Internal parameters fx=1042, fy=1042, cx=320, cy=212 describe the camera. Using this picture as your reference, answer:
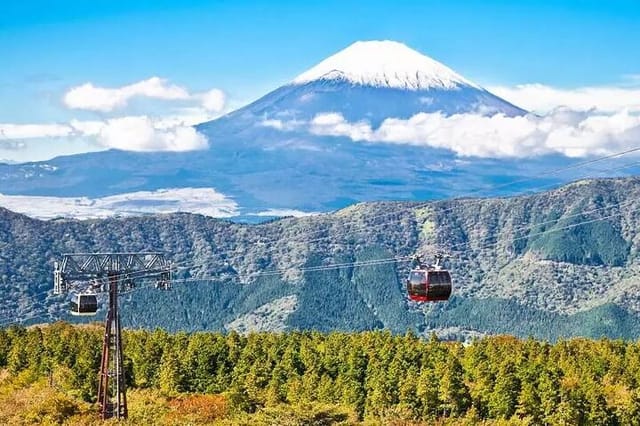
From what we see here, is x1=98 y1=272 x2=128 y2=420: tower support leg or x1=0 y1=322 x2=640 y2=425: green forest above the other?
x1=98 y1=272 x2=128 y2=420: tower support leg

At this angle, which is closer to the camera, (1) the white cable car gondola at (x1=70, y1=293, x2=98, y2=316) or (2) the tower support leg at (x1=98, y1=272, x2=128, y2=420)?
(1) the white cable car gondola at (x1=70, y1=293, x2=98, y2=316)

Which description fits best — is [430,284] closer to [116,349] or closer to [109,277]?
[109,277]

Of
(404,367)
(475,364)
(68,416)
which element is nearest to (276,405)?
(404,367)

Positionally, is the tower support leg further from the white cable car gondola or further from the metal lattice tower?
the white cable car gondola

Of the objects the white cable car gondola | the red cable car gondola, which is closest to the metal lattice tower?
the white cable car gondola

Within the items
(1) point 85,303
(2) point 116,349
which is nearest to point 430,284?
(1) point 85,303

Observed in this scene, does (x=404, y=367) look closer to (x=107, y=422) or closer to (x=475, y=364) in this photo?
(x=475, y=364)

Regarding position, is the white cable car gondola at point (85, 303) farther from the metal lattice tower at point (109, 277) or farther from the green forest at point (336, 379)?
the green forest at point (336, 379)
